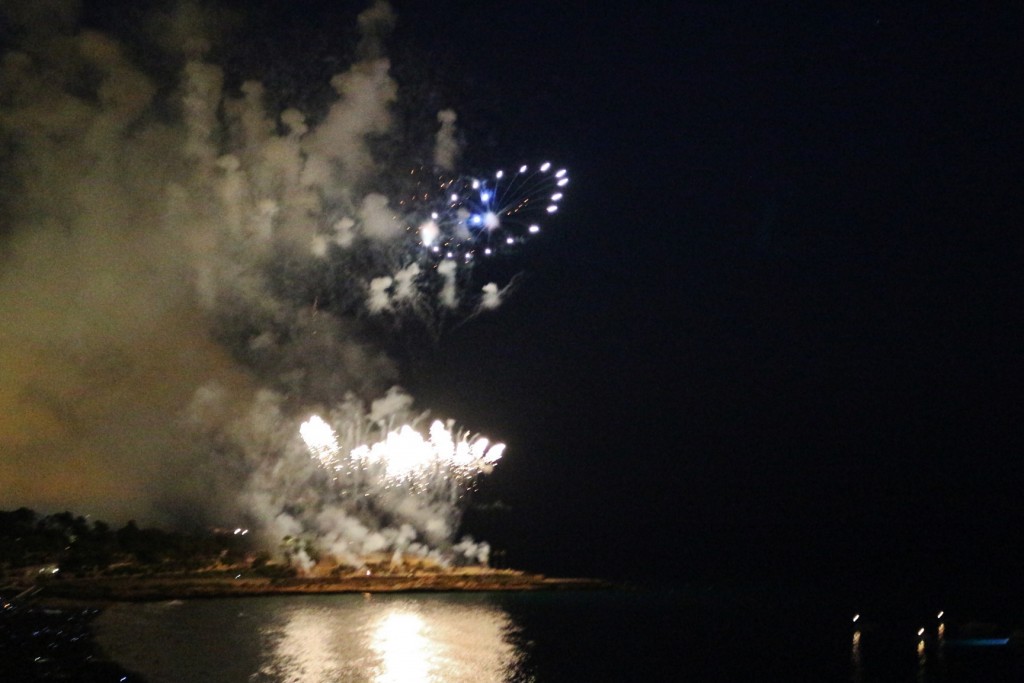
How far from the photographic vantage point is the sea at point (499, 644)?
63.5ft

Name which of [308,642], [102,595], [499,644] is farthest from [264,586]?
[499,644]

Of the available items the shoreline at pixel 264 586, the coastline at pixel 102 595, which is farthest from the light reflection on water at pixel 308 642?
the shoreline at pixel 264 586

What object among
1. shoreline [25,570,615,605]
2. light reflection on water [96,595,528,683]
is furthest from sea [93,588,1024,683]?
shoreline [25,570,615,605]

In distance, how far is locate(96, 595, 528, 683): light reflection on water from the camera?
18.2 metres

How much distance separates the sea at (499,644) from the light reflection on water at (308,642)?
45mm

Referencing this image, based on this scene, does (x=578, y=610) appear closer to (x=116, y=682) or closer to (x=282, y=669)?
(x=282, y=669)

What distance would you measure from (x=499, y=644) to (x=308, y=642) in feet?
17.8

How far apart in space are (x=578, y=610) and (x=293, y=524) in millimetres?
14560

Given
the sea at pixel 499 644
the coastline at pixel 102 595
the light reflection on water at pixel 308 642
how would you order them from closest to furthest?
the coastline at pixel 102 595
the light reflection on water at pixel 308 642
the sea at pixel 499 644

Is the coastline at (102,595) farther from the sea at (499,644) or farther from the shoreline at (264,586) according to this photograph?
the sea at (499,644)

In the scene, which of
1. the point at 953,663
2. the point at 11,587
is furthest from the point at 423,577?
the point at 953,663

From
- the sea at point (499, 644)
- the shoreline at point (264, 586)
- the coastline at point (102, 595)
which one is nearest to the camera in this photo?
the coastline at point (102, 595)

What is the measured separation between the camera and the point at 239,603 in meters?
33.2

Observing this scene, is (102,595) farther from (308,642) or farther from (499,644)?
(499,644)
